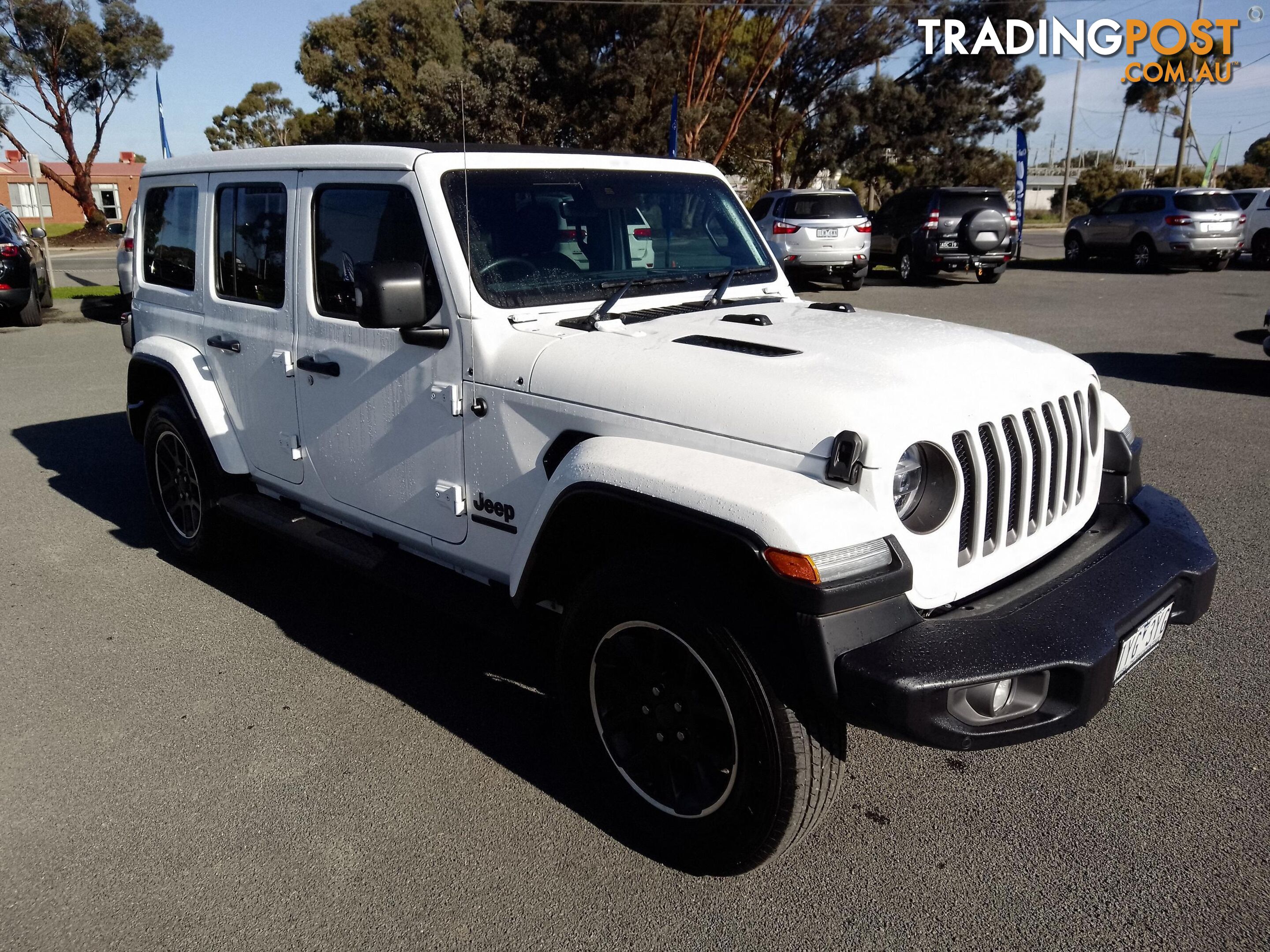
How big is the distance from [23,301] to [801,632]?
14.4 metres

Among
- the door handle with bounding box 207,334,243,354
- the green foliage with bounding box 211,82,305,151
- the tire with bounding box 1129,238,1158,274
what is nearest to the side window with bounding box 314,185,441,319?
the door handle with bounding box 207,334,243,354

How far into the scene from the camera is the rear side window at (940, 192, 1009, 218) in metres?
18.7

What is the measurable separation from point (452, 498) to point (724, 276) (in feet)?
4.63

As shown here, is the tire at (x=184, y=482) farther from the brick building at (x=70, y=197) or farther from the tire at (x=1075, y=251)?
the brick building at (x=70, y=197)

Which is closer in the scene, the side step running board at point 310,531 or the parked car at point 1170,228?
the side step running board at point 310,531

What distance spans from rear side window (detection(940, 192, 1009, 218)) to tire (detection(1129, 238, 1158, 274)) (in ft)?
12.6

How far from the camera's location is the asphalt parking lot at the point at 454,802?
8.50ft

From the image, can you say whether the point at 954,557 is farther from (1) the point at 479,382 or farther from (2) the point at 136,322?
(2) the point at 136,322

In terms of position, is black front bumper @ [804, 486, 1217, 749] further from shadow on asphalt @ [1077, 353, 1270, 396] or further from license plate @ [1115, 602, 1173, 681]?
shadow on asphalt @ [1077, 353, 1270, 396]

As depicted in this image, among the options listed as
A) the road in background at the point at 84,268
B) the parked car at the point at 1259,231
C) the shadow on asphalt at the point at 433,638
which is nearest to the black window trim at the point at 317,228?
the shadow on asphalt at the point at 433,638

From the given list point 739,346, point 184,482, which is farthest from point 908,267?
point 739,346

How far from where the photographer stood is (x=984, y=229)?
18.2 m

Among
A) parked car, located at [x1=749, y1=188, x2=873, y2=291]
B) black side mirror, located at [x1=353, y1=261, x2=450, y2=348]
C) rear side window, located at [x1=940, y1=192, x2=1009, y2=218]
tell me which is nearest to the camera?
black side mirror, located at [x1=353, y1=261, x2=450, y2=348]

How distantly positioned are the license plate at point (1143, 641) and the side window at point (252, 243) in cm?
325
